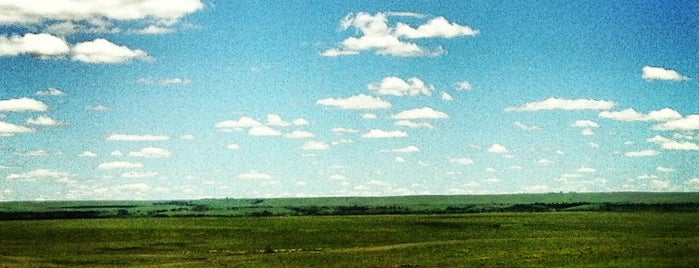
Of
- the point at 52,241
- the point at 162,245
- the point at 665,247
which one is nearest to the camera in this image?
the point at 665,247

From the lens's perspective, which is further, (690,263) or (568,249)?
(568,249)

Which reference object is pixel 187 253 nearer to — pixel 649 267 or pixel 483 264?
pixel 483 264

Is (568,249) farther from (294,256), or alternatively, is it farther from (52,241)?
(52,241)

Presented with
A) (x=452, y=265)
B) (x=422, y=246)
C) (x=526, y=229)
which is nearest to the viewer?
(x=452, y=265)

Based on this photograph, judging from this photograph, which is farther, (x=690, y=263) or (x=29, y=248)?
(x=29, y=248)

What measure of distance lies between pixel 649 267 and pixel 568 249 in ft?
38.7

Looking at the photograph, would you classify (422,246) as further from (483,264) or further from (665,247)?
(665,247)

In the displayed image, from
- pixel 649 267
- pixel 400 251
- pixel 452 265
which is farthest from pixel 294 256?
pixel 649 267

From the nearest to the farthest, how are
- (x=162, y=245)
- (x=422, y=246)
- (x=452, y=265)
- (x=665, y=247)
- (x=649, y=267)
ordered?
(x=649, y=267) → (x=452, y=265) → (x=665, y=247) → (x=422, y=246) → (x=162, y=245)

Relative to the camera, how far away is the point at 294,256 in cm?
5925

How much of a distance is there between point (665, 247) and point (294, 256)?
26.0 meters

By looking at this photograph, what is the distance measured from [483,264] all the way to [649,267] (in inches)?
371

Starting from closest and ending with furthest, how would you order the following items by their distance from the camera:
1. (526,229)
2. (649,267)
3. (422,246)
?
(649,267), (422,246), (526,229)

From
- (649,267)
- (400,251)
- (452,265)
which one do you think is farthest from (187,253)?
(649,267)
